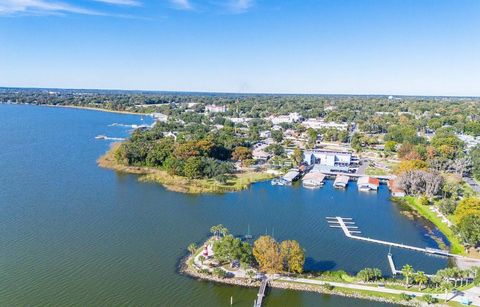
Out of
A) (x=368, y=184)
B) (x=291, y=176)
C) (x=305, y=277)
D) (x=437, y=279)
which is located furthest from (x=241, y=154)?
(x=437, y=279)

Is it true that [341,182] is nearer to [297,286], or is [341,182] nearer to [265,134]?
[297,286]

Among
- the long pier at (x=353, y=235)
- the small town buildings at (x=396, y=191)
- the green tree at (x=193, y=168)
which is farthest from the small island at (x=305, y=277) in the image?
the green tree at (x=193, y=168)

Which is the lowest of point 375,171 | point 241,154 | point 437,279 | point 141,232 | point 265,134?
point 141,232

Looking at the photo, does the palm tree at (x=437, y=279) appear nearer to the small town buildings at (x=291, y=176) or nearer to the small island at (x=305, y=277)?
the small island at (x=305, y=277)

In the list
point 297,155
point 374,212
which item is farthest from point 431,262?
point 297,155

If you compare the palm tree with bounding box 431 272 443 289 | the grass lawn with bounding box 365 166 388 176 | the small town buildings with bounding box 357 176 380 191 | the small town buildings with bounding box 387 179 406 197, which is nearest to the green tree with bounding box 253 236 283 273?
the palm tree with bounding box 431 272 443 289

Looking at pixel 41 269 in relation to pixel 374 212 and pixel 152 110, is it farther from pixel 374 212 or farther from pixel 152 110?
pixel 152 110
